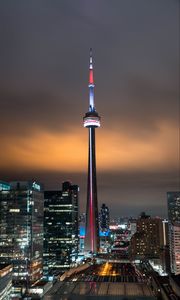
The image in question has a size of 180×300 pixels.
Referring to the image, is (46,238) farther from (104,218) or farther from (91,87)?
(104,218)

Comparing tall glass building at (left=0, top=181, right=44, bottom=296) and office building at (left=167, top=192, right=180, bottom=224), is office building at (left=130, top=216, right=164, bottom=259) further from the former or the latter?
tall glass building at (left=0, top=181, right=44, bottom=296)

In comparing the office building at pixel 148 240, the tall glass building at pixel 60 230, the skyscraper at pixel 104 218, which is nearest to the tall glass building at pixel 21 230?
the tall glass building at pixel 60 230

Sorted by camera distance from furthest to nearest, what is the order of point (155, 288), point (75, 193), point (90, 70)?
point (75, 193), point (90, 70), point (155, 288)

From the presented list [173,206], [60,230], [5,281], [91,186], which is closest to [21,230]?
[5,281]

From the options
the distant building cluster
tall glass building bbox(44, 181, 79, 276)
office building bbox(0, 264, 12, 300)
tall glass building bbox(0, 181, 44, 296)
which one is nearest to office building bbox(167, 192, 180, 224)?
the distant building cluster

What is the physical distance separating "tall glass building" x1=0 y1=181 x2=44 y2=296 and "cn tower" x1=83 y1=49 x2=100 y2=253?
52.4 ft

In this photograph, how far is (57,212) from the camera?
75.3m

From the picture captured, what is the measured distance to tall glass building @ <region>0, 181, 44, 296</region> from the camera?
48656mm

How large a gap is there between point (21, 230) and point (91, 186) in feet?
65.2

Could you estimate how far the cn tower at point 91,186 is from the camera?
67.6 metres

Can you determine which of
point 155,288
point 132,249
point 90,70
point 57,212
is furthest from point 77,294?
point 132,249

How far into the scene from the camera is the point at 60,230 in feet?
238

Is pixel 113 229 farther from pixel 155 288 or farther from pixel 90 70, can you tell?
pixel 155 288

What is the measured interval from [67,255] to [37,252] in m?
18.2
